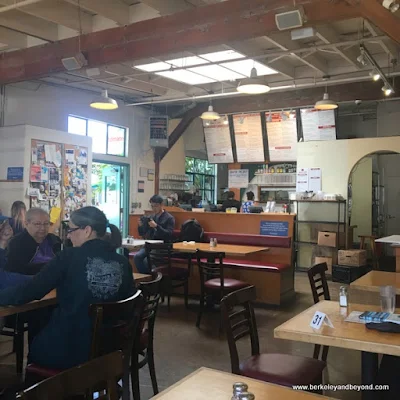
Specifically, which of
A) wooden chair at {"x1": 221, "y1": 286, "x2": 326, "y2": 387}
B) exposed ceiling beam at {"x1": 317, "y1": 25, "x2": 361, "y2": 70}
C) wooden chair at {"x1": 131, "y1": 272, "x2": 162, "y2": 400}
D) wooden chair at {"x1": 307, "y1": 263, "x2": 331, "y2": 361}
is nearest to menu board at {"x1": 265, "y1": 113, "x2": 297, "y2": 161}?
exposed ceiling beam at {"x1": 317, "y1": 25, "x2": 361, "y2": 70}

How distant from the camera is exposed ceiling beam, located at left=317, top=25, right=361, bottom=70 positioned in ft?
21.2

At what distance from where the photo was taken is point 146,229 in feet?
25.2

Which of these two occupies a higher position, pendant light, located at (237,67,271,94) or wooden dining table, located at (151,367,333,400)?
pendant light, located at (237,67,271,94)

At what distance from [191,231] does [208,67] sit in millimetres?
2813

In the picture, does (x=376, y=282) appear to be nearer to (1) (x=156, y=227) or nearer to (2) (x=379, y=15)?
(2) (x=379, y=15)

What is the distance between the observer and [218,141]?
1120cm

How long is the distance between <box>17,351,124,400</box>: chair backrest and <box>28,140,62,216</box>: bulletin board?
6.38 m

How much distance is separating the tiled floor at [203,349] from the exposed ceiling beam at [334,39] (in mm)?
3906

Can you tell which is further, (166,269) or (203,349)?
(166,269)

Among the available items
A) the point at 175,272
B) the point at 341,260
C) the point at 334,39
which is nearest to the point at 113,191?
the point at 175,272

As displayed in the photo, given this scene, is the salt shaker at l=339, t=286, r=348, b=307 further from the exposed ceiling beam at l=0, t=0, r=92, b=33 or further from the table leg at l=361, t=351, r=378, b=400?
the exposed ceiling beam at l=0, t=0, r=92, b=33

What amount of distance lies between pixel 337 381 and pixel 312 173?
21.3ft

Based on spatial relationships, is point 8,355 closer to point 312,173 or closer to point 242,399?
point 242,399

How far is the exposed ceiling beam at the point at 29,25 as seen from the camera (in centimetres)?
596
